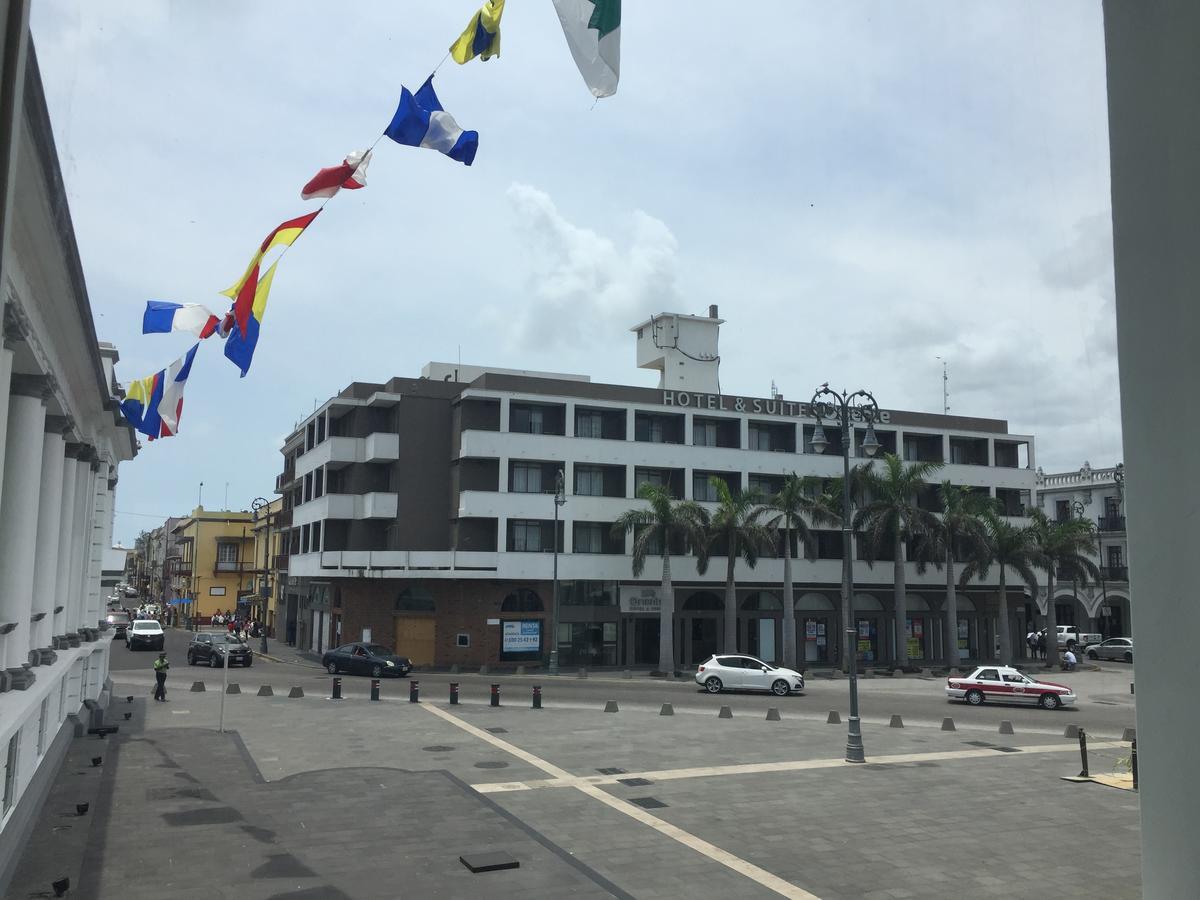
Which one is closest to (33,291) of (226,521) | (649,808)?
(649,808)

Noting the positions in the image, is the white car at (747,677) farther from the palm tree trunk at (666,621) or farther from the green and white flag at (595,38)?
the green and white flag at (595,38)

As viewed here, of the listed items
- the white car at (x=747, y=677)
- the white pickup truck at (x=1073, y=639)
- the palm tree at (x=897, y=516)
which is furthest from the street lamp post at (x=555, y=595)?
the white pickup truck at (x=1073, y=639)

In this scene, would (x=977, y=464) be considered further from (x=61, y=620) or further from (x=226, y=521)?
(x=226, y=521)

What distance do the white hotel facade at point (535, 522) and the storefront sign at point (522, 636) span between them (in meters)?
0.08

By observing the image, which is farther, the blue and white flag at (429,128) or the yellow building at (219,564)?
the yellow building at (219,564)

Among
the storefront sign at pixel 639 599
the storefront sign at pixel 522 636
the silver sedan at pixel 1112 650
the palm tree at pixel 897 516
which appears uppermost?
the palm tree at pixel 897 516

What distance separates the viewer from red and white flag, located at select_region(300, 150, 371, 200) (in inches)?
508

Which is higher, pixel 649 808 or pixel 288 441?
pixel 288 441

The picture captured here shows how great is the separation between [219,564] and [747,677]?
70707mm

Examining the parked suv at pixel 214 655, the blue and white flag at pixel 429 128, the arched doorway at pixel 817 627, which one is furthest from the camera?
the arched doorway at pixel 817 627

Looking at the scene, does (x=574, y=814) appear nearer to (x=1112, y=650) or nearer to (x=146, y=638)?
(x=146, y=638)

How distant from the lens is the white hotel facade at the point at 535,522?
49125mm

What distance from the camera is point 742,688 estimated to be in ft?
128

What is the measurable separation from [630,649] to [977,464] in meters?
27.7
